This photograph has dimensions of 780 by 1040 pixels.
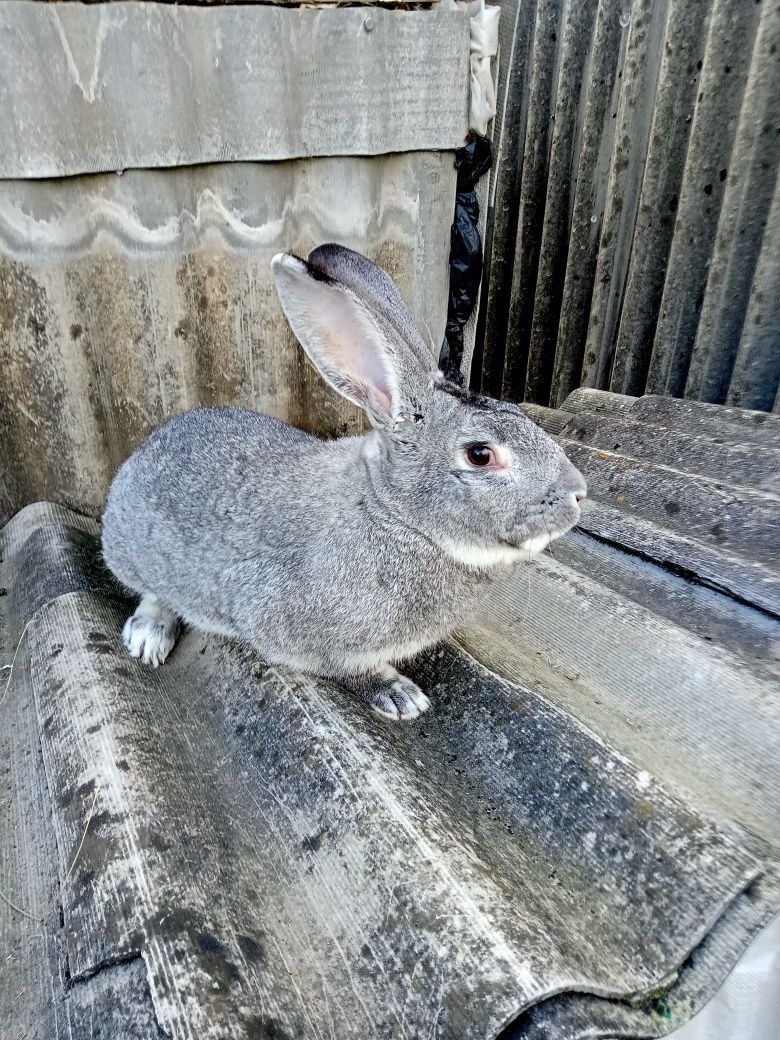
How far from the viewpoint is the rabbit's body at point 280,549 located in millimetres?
1782

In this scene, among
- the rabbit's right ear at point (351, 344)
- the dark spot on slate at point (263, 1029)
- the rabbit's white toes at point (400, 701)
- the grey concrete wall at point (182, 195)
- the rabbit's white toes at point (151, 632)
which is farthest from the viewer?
the grey concrete wall at point (182, 195)

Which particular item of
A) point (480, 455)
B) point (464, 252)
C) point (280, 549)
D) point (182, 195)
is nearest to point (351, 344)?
point (480, 455)

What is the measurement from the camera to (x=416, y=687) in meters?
1.85

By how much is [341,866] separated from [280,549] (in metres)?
0.88

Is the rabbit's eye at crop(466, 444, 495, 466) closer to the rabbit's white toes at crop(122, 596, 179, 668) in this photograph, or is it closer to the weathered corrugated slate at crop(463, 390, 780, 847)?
the weathered corrugated slate at crop(463, 390, 780, 847)

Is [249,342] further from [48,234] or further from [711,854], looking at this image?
[711,854]

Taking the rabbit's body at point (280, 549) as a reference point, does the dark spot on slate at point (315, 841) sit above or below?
below

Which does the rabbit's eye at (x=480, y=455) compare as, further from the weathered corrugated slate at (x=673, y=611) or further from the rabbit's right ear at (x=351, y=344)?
the weathered corrugated slate at (x=673, y=611)

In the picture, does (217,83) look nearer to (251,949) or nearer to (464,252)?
(464,252)

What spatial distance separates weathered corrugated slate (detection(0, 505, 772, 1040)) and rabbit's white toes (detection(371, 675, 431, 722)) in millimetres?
50

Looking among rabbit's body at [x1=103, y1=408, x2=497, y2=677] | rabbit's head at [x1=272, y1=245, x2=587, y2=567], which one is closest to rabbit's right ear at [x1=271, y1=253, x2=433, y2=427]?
rabbit's head at [x1=272, y1=245, x2=587, y2=567]

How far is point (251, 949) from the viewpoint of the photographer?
1135mm

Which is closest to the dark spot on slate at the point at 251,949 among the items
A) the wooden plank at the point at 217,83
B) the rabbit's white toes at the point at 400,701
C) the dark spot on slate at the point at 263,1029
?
the dark spot on slate at the point at 263,1029

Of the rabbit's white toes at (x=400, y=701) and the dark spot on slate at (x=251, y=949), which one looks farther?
the rabbit's white toes at (x=400, y=701)
